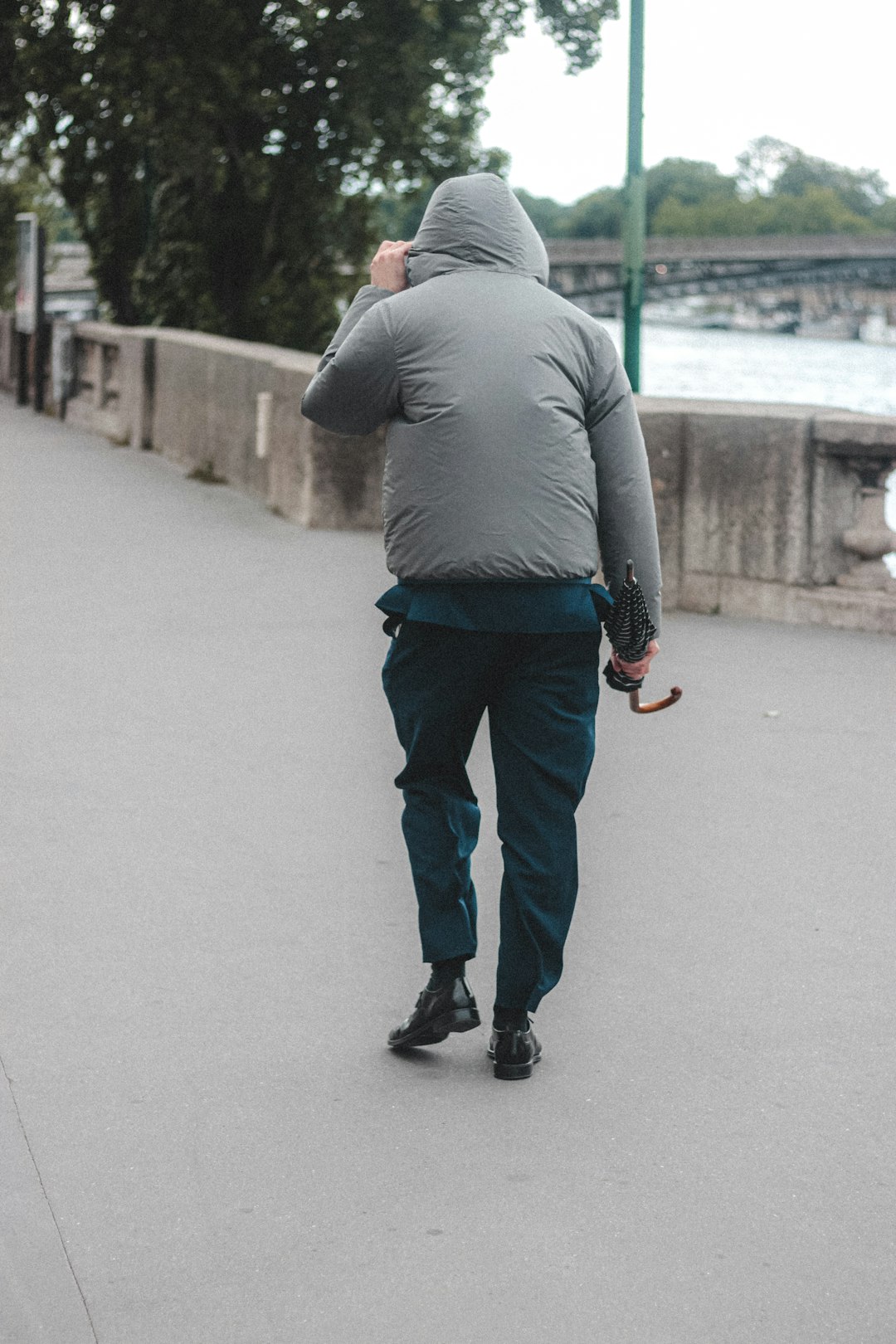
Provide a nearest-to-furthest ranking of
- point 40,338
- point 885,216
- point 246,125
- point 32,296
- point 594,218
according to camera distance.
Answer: point 32,296
point 40,338
point 246,125
point 885,216
point 594,218

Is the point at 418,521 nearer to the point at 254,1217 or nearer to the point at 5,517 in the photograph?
the point at 254,1217

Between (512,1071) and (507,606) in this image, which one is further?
(512,1071)

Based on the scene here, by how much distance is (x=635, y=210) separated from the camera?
1478 centimetres

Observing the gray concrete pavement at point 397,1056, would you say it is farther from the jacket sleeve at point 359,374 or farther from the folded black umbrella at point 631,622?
the jacket sleeve at point 359,374

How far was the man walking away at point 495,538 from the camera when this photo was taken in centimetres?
353

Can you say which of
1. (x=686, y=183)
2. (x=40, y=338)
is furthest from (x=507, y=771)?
(x=686, y=183)

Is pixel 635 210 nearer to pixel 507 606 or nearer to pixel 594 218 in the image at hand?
pixel 507 606

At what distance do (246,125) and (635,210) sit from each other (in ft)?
26.1

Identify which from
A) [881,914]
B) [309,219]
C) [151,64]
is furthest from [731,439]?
[309,219]

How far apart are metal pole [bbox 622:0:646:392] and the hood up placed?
10.9 m

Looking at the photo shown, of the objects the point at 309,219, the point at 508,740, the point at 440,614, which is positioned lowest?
the point at 508,740

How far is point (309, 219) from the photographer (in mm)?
22500

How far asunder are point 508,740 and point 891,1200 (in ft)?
3.41

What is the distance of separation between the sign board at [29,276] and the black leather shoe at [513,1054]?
58.0 ft
